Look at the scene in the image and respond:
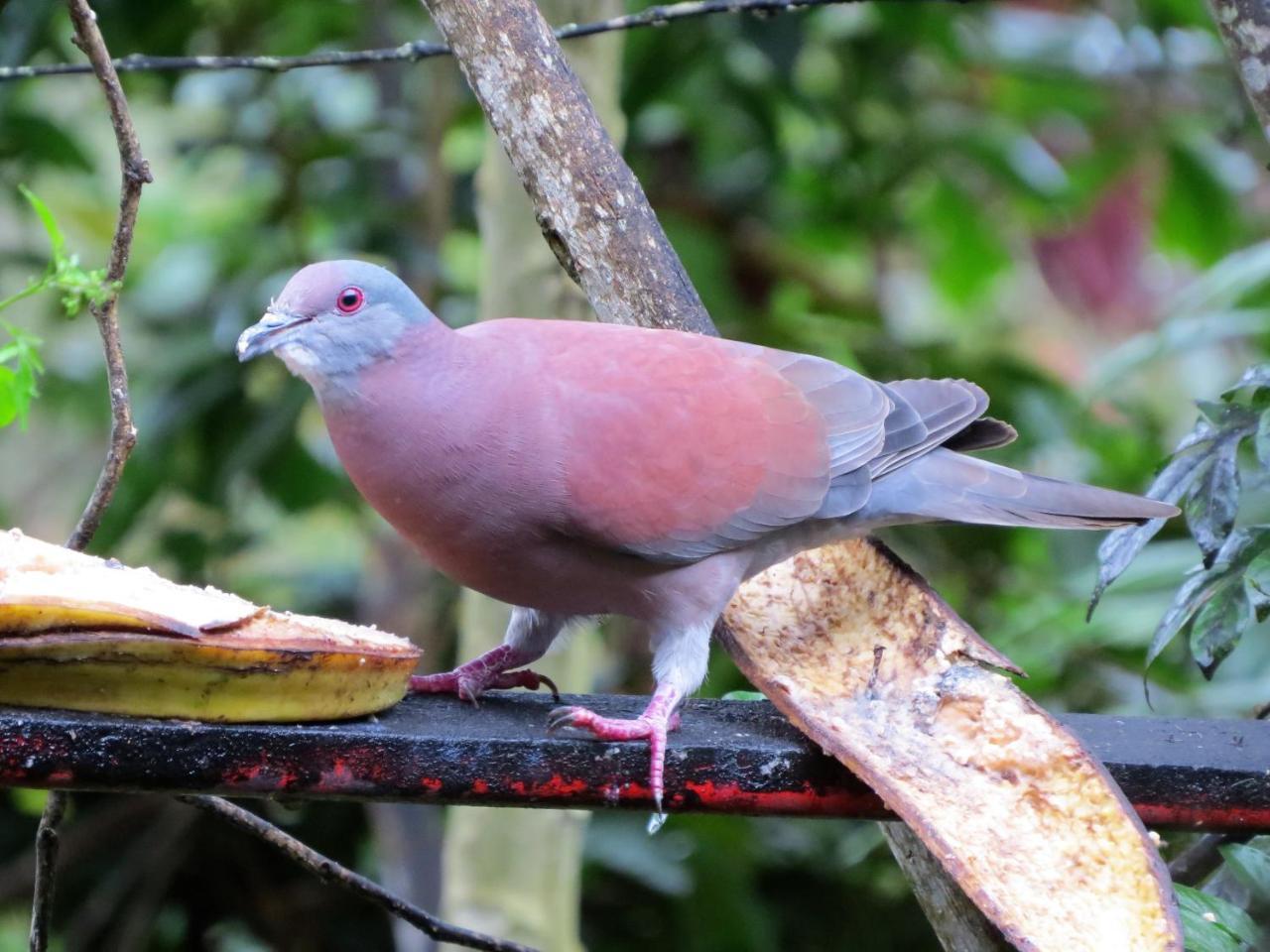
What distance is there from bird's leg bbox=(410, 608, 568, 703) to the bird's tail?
53cm

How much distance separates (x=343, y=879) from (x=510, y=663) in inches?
19.4

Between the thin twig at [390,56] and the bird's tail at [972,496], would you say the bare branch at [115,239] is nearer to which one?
the thin twig at [390,56]

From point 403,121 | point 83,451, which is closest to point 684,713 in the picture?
point 403,121

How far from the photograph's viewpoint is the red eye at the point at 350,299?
6.41 ft

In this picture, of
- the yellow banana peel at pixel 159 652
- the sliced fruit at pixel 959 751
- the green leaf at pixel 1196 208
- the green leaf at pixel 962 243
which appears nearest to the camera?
the yellow banana peel at pixel 159 652

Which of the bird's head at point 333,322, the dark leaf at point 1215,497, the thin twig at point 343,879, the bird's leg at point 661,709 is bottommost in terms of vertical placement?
the thin twig at point 343,879

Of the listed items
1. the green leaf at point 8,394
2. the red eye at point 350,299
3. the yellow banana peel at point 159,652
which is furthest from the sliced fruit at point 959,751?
the green leaf at point 8,394

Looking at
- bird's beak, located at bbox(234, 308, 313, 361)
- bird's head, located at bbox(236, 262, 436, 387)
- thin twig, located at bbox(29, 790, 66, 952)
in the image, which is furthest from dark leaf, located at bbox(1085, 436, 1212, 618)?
thin twig, located at bbox(29, 790, 66, 952)

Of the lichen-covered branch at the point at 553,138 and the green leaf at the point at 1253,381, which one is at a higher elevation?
the lichen-covered branch at the point at 553,138

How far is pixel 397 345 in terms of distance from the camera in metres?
1.96

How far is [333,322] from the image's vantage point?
1943 mm

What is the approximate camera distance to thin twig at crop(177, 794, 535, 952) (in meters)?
1.75

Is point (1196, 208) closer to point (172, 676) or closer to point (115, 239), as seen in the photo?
point (115, 239)

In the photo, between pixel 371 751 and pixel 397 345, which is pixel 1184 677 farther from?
pixel 371 751
